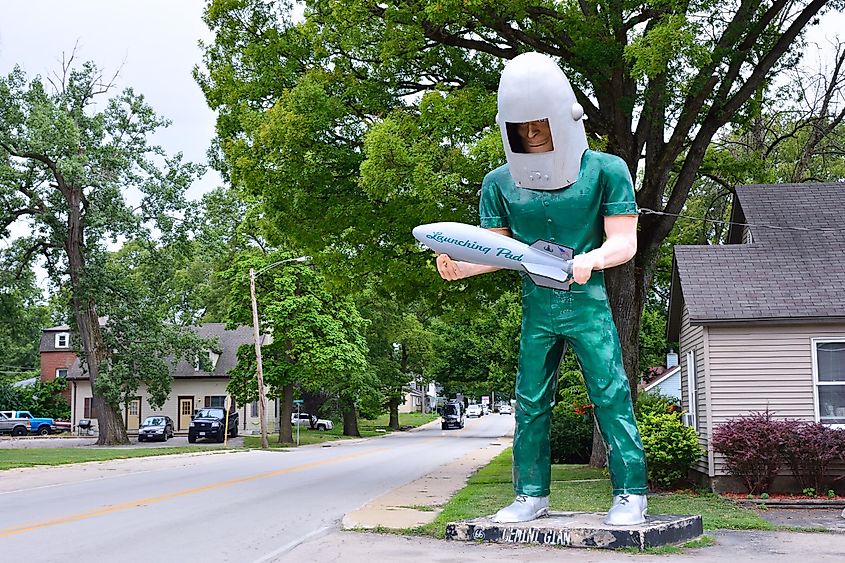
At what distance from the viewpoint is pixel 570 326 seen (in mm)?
9477

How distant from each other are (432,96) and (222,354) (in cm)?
4139

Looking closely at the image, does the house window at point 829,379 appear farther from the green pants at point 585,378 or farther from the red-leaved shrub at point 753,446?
the green pants at point 585,378

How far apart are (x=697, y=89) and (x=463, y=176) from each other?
15.6 feet

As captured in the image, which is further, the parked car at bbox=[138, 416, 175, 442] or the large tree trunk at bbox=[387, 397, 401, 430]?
the large tree trunk at bbox=[387, 397, 401, 430]

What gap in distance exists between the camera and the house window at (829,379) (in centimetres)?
1577

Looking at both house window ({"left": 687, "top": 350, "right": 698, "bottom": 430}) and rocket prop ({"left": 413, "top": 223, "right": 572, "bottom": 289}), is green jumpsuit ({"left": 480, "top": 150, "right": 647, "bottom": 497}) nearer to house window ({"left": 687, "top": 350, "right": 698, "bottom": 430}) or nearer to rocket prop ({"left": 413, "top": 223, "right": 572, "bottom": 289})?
rocket prop ({"left": 413, "top": 223, "right": 572, "bottom": 289})

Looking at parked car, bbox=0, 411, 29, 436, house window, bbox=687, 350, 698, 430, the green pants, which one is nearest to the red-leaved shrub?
house window, bbox=687, 350, 698, 430

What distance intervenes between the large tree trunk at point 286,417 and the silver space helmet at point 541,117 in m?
33.6

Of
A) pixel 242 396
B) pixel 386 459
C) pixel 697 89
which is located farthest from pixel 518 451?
pixel 242 396

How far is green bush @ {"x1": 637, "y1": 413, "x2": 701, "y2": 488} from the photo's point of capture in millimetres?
16375

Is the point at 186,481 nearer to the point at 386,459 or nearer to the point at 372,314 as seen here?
the point at 386,459

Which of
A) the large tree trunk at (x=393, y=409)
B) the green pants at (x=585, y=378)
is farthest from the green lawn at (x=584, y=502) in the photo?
the large tree trunk at (x=393, y=409)

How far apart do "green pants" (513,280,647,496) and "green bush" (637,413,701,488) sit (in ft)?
23.7

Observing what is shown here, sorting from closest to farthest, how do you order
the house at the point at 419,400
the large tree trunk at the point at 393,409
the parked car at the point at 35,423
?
the parked car at the point at 35,423 → the large tree trunk at the point at 393,409 → the house at the point at 419,400
